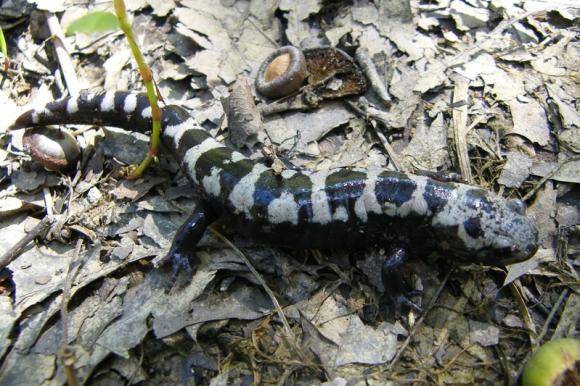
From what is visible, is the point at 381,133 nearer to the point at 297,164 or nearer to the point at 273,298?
the point at 297,164

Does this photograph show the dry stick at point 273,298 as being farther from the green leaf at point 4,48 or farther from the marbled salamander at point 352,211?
the green leaf at point 4,48

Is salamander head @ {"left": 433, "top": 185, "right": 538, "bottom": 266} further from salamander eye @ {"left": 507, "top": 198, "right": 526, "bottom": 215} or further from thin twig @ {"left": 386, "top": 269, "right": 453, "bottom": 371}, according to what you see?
thin twig @ {"left": 386, "top": 269, "right": 453, "bottom": 371}

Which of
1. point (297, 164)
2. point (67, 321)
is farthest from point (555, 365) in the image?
point (67, 321)

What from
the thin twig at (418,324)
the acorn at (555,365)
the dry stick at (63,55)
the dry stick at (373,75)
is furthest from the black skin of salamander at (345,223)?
the dry stick at (63,55)

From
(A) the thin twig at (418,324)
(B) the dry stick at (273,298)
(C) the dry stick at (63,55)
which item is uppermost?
(C) the dry stick at (63,55)

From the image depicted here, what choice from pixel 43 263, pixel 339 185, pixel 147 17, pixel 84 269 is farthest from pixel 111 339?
pixel 147 17

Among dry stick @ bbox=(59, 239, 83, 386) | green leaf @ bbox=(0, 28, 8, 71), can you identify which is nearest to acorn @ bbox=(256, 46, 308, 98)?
dry stick @ bbox=(59, 239, 83, 386)

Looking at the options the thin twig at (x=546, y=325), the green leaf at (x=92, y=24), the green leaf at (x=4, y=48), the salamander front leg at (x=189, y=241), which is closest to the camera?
the green leaf at (x=92, y=24)
